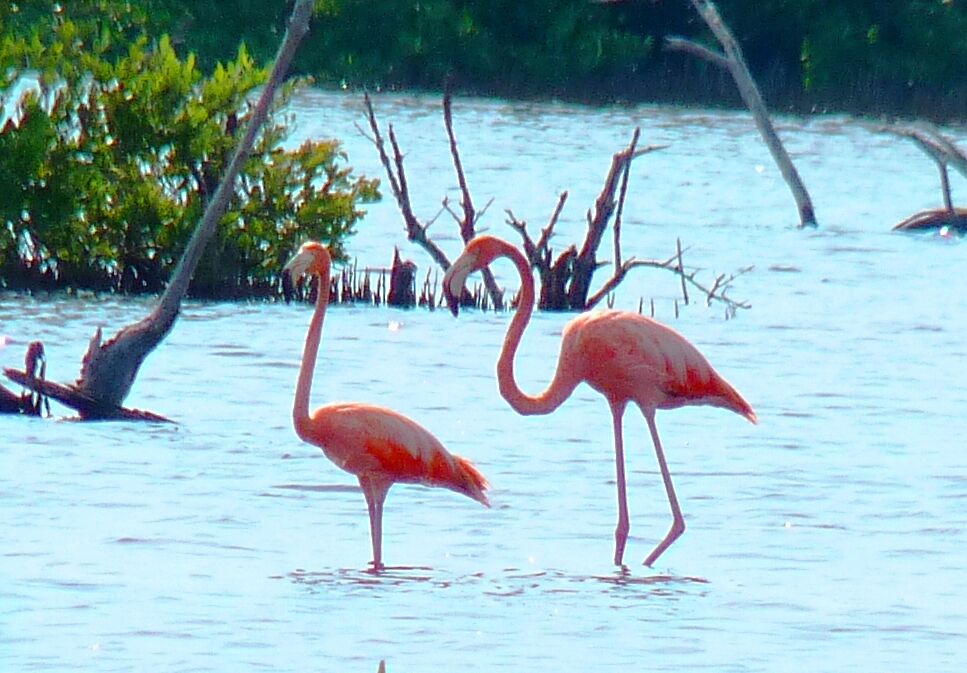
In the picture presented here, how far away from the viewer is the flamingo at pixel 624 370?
8.93 m

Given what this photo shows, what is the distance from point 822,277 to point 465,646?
14660 millimetres

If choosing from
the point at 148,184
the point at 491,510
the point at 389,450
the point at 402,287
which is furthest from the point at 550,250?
the point at 389,450

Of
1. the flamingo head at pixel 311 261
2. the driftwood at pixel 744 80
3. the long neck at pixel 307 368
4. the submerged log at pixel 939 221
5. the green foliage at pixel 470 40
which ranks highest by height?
the green foliage at pixel 470 40

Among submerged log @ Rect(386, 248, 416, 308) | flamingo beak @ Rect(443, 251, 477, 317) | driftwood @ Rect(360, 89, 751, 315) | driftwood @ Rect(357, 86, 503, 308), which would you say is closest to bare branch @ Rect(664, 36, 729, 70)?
driftwood @ Rect(360, 89, 751, 315)

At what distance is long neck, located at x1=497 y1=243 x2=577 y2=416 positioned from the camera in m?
8.83

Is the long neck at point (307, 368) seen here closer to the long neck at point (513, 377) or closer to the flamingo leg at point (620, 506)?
the long neck at point (513, 377)

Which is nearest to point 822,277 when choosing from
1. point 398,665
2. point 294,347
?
point 294,347

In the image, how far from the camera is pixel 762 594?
8.13 meters

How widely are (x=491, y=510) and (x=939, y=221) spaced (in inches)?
668

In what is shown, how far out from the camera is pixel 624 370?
9016 mm

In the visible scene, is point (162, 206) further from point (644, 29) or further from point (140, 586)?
point (644, 29)

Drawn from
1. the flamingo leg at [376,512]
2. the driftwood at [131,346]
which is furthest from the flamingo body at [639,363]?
the driftwood at [131,346]

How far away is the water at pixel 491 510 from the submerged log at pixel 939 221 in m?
5.64

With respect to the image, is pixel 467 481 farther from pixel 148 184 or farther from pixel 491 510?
pixel 148 184
